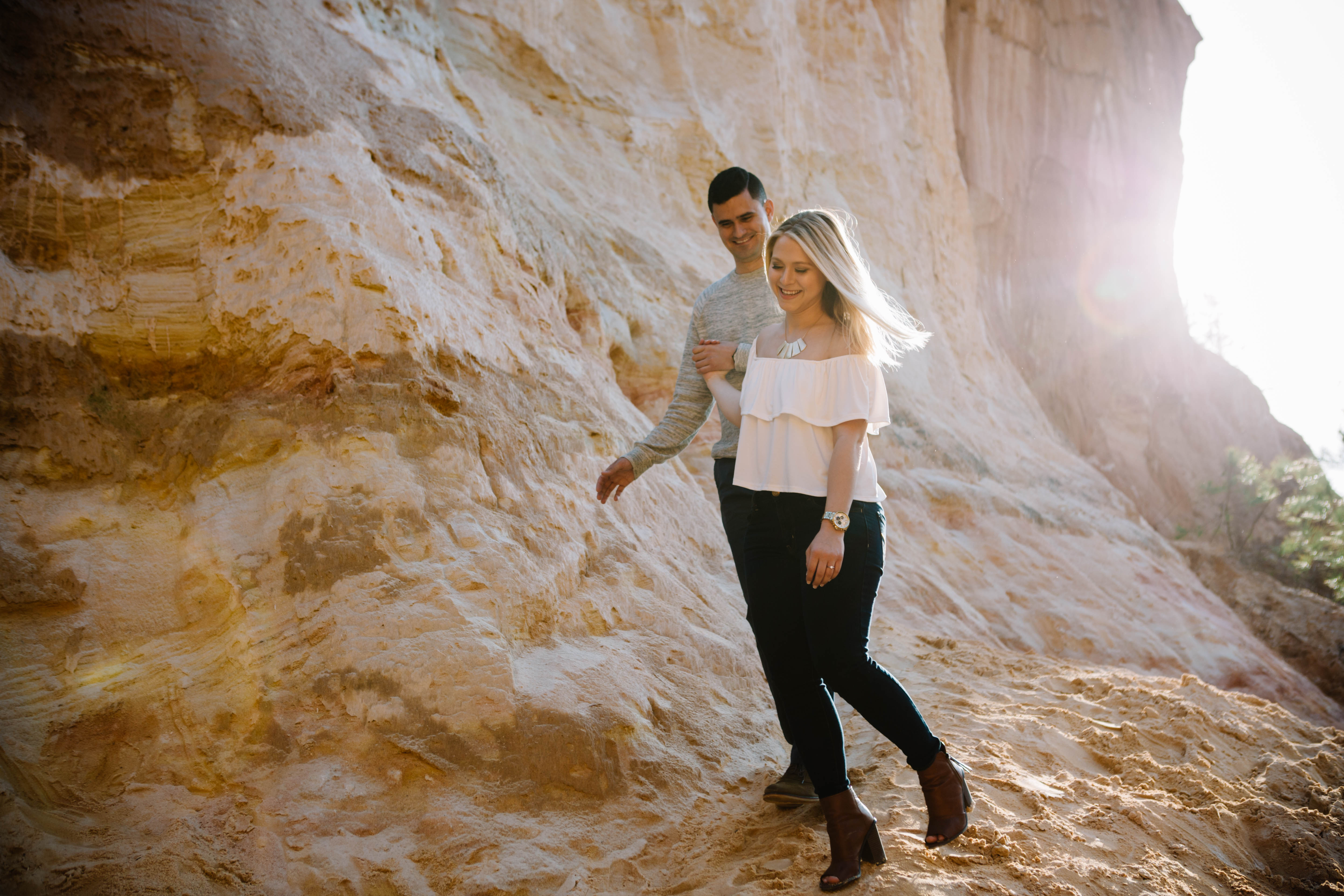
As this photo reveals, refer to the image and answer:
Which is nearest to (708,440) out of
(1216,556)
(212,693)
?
(212,693)

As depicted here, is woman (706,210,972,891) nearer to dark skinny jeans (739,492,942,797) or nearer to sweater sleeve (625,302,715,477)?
dark skinny jeans (739,492,942,797)

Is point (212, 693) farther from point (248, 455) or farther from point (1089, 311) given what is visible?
point (1089, 311)

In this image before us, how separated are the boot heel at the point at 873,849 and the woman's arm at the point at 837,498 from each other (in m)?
0.65

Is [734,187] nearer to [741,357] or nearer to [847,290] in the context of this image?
[741,357]

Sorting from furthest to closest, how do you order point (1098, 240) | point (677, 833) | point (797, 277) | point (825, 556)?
point (1098, 240), point (677, 833), point (797, 277), point (825, 556)

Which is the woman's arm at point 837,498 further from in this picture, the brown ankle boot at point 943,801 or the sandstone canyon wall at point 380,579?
the sandstone canyon wall at point 380,579

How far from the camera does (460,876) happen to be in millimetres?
2318

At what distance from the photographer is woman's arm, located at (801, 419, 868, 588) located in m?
2.11

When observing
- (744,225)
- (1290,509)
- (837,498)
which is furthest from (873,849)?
(1290,509)

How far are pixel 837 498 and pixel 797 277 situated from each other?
62 centimetres

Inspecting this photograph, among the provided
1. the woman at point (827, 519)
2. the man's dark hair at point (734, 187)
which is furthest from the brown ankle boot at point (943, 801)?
the man's dark hair at point (734, 187)

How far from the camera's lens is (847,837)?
2156 mm

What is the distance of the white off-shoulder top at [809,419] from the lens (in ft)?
7.33

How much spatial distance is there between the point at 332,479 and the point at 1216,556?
14151mm
